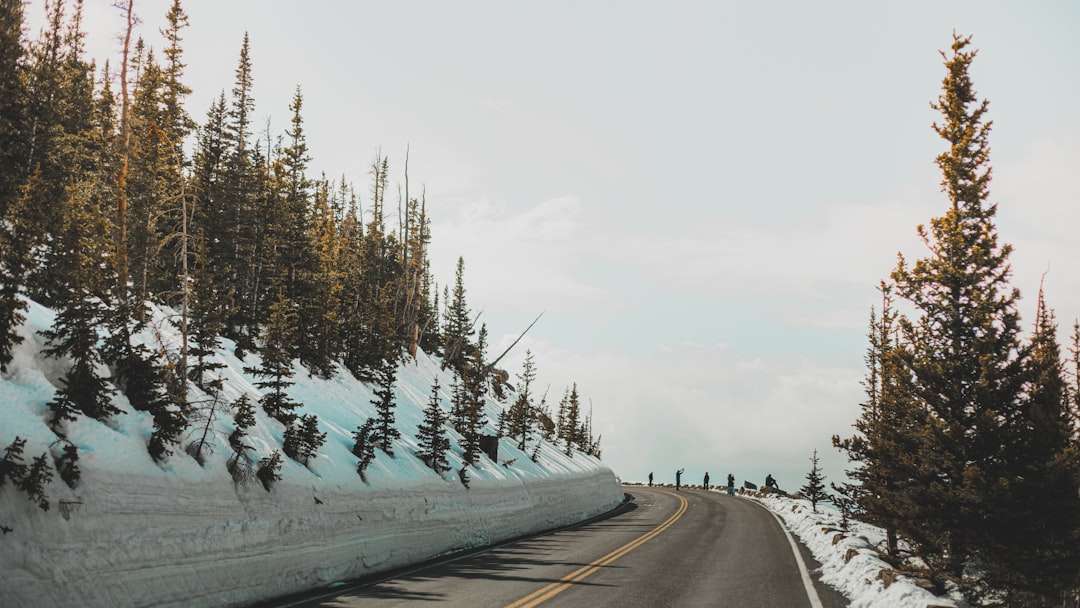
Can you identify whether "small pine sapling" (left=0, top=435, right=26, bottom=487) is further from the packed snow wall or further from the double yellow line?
the double yellow line

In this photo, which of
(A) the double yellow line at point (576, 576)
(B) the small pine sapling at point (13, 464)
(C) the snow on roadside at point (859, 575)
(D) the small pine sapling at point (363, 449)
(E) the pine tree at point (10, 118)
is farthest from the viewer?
(D) the small pine sapling at point (363, 449)

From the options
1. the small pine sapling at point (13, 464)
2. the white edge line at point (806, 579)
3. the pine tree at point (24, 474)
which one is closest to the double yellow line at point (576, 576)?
the white edge line at point (806, 579)

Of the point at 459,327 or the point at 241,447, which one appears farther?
the point at 459,327

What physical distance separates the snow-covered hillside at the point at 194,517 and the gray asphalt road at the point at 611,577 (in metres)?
1.26

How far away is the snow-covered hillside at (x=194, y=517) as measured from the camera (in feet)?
29.6

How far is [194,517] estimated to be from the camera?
11305 millimetres

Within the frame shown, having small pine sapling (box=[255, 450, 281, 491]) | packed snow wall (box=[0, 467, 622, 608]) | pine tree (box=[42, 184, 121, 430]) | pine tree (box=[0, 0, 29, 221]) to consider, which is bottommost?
packed snow wall (box=[0, 467, 622, 608])

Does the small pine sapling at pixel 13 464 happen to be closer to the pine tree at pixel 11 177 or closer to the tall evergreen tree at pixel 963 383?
the pine tree at pixel 11 177

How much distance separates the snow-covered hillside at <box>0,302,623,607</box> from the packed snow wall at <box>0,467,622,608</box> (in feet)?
0.06

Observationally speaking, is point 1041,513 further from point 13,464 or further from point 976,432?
point 13,464

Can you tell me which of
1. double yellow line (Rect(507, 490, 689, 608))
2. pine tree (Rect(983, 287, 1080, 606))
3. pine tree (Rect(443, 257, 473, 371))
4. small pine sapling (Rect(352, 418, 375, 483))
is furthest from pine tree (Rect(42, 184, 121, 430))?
pine tree (Rect(443, 257, 473, 371))

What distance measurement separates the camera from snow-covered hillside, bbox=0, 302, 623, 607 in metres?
9.01

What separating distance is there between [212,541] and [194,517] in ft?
1.75

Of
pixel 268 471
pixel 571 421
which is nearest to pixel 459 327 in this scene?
pixel 571 421
